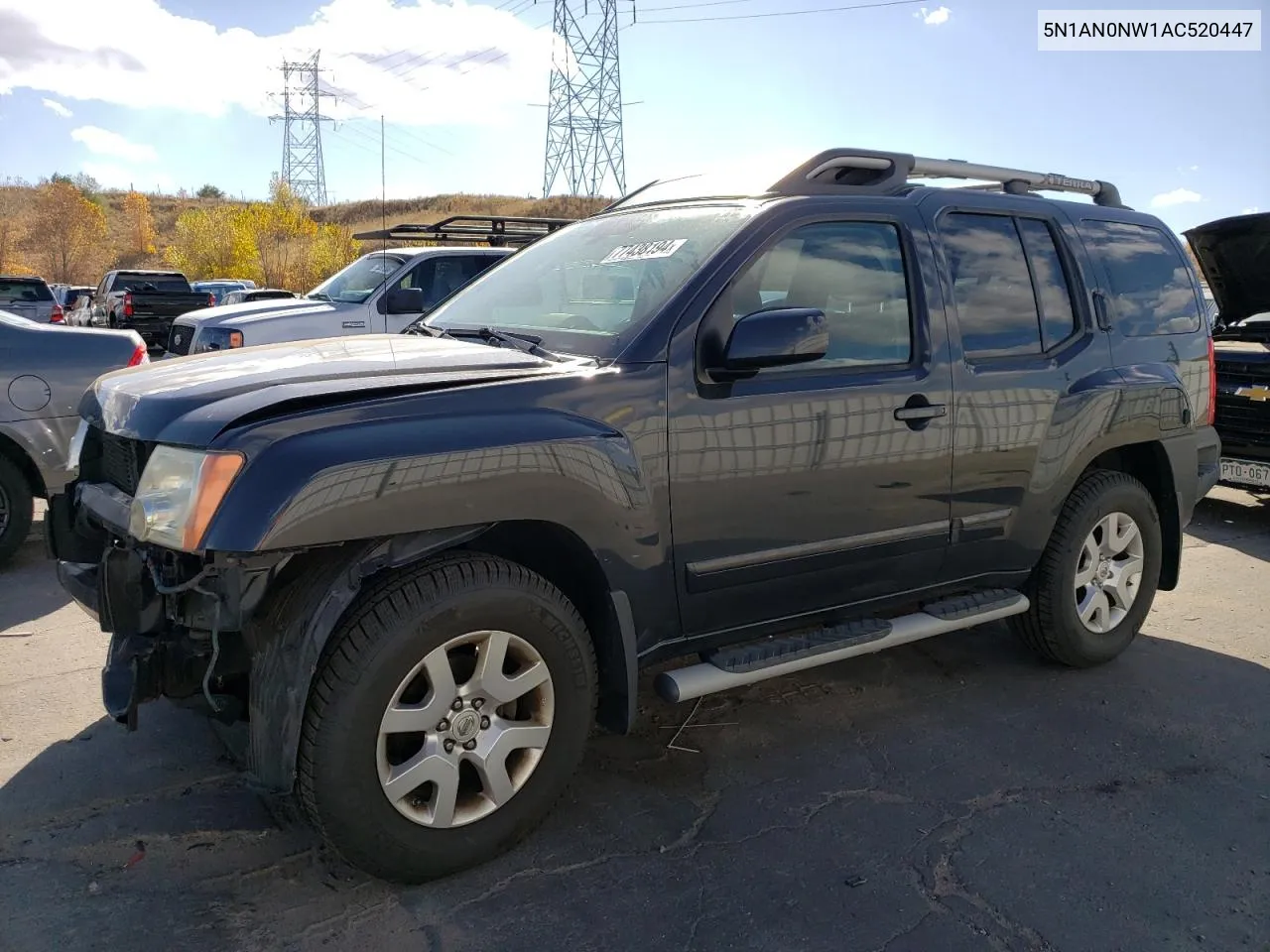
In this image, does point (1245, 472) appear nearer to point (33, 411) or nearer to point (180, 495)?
point (180, 495)

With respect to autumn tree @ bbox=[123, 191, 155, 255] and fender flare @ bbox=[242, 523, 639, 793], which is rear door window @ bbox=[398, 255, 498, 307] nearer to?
fender flare @ bbox=[242, 523, 639, 793]

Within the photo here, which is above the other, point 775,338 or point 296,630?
point 775,338

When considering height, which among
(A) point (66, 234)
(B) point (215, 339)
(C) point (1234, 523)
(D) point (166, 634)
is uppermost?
(A) point (66, 234)

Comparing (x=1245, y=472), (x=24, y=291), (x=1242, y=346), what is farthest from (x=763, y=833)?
(x=24, y=291)

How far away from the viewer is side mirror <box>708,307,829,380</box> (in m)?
2.95

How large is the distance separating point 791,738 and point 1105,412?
1940 millimetres

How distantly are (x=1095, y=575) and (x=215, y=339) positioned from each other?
25.7 feet

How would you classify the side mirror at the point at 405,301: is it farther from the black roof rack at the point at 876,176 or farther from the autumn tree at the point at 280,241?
the autumn tree at the point at 280,241

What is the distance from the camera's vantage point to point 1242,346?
7945 millimetres

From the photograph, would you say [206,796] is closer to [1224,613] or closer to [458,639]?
[458,639]

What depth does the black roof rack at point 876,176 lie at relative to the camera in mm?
3543

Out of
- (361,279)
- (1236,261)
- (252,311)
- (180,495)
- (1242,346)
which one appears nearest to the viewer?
(180,495)

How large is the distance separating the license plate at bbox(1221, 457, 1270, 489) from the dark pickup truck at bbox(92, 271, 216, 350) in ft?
63.5

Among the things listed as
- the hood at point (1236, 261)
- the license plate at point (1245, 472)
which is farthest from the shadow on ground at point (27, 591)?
the hood at point (1236, 261)
